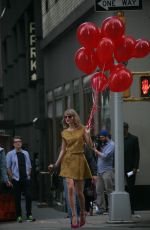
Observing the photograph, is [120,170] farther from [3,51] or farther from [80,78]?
[3,51]

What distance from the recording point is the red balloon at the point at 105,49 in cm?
1352

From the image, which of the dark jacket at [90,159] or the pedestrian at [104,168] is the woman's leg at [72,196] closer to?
the dark jacket at [90,159]

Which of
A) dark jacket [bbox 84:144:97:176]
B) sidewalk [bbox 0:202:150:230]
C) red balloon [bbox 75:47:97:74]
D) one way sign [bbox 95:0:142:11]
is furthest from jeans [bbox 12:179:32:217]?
one way sign [bbox 95:0:142:11]

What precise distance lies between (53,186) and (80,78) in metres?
7.97

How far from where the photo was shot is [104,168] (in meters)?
16.8

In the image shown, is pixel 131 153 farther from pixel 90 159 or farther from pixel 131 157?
pixel 90 159

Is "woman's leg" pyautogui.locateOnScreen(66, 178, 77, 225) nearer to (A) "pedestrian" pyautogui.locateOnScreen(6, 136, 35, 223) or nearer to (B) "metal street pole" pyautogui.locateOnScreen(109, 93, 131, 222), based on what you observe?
(B) "metal street pole" pyautogui.locateOnScreen(109, 93, 131, 222)

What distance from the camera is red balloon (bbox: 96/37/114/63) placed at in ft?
44.4

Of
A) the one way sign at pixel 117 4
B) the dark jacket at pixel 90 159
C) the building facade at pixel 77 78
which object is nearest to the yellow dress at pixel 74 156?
the dark jacket at pixel 90 159

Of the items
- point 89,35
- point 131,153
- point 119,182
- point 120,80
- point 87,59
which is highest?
point 89,35

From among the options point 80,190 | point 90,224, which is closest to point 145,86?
point 90,224

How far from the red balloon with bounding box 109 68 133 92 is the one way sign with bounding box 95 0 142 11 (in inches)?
57.0

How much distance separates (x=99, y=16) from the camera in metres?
18.8

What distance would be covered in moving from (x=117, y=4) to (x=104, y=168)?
3.86 m
